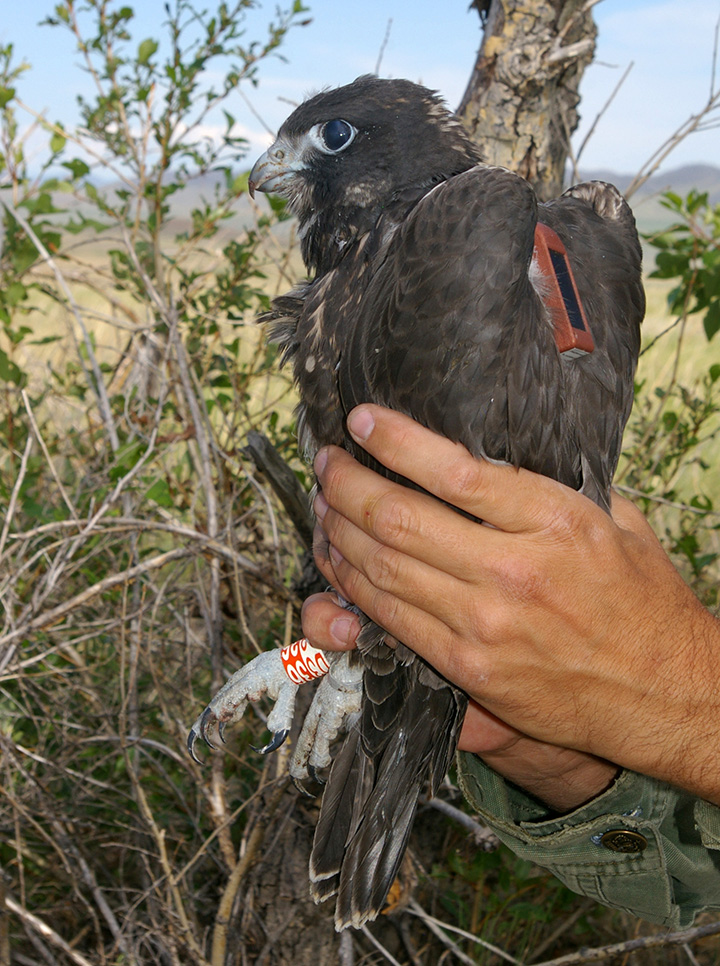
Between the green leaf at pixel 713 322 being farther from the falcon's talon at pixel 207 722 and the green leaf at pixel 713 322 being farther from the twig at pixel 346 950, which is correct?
the twig at pixel 346 950

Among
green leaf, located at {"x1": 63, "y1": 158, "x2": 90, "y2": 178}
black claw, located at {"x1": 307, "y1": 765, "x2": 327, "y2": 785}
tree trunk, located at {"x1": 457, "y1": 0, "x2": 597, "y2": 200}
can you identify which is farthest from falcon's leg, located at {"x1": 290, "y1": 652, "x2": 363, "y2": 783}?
green leaf, located at {"x1": 63, "y1": 158, "x2": 90, "y2": 178}

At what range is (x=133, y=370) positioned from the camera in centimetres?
363

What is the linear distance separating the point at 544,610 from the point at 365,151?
4.26ft

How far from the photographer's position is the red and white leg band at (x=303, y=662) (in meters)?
2.11

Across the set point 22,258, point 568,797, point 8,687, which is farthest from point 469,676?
point 22,258

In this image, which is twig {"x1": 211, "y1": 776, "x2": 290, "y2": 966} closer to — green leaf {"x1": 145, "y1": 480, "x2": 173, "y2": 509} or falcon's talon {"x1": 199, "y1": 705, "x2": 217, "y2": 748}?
falcon's talon {"x1": 199, "y1": 705, "x2": 217, "y2": 748}

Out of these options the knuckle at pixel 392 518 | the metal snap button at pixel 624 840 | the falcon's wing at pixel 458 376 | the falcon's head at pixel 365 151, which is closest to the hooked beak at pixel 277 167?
the falcon's head at pixel 365 151

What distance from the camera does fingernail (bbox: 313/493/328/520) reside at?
1946mm

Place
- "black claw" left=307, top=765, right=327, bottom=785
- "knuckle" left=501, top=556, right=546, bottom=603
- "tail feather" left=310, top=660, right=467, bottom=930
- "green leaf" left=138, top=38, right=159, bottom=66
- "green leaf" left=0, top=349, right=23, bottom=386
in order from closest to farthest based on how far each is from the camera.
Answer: "knuckle" left=501, top=556, right=546, bottom=603 < "tail feather" left=310, top=660, right=467, bottom=930 < "black claw" left=307, top=765, right=327, bottom=785 < "green leaf" left=0, top=349, right=23, bottom=386 < "green leaf" left=138, top=38, right=159, bottom=66

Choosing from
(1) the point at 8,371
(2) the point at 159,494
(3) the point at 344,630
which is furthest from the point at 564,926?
(1) the point at 8,371

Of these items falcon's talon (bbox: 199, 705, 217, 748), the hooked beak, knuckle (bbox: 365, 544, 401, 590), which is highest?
the hooked beak

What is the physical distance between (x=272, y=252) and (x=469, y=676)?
2.69m

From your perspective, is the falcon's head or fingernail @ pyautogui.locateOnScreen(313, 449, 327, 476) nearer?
fingernail @ pyautogui.locateOnScreen(313, 449, 327, 476)

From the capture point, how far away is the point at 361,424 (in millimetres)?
1641
